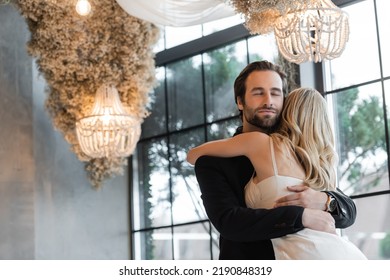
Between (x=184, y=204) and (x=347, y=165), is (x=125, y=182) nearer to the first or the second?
(x=184, y=204)

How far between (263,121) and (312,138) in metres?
0.14

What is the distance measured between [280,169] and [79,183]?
361 cm

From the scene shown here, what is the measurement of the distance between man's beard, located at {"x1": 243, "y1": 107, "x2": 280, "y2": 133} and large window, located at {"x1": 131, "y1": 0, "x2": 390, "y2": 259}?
231cm

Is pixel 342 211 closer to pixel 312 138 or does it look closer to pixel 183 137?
pixel 312 138

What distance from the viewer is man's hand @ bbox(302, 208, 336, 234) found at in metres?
2.01

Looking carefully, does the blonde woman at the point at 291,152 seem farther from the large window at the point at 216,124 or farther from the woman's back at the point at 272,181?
the large window at the point at 216,124


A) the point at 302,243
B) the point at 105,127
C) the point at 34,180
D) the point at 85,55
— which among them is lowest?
the point at 302,243

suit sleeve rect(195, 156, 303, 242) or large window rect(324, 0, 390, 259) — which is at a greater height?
large window rect(324, 0, 390, 259)

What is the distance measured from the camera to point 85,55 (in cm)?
503

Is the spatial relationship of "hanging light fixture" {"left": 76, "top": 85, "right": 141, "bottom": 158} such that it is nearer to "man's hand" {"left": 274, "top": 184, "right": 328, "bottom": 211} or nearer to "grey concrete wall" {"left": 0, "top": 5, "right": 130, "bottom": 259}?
"grey concrete wall" {"left": 0, "top": 5, "right": 130, "bottom": 259}

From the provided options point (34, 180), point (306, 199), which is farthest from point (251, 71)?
point (34, 180)

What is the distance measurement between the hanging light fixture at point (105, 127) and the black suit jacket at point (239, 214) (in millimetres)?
2874

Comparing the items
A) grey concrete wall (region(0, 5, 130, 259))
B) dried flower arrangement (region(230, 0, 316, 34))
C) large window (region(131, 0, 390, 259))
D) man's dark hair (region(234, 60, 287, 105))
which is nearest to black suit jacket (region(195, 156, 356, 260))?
man's dark hair (region(234, 60, 287, 105))
